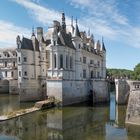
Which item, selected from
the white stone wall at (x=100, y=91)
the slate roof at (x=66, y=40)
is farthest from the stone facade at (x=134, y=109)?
the white stone wall at (x=100, y=91)

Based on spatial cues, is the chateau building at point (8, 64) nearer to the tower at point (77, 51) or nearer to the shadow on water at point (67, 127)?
the tower at point (77, 51)

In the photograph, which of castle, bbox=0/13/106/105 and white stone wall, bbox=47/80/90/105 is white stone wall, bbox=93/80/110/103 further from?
white stone wall, bbox=47/80/90/105

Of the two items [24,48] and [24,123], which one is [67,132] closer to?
[24,123]

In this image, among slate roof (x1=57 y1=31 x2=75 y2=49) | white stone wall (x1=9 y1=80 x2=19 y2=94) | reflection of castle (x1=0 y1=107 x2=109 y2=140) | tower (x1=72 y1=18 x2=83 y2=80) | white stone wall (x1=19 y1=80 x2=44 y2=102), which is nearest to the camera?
reflection of castle (x1=0 y1=107 x2=109 y2=140)

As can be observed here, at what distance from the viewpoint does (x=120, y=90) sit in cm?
4619

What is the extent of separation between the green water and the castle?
8.54 meters

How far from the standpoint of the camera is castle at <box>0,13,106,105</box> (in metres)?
44.6

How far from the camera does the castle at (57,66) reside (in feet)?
146

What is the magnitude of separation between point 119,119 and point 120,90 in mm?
13705

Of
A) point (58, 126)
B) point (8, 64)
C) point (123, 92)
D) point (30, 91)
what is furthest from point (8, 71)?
point (58, 126)

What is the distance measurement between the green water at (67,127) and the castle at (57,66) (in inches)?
336

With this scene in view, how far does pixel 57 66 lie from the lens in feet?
146

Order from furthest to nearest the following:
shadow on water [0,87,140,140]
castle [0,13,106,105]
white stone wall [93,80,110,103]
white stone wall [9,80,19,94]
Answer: white stone wall [9,80,19,94], white stone wall [93,80,110,103], castle [0,13,106,105], shadow on water [0,87,140,140]

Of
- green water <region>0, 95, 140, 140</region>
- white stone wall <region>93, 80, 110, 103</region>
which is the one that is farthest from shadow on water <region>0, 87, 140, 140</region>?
white stone wall <region>93, 80, 110, 103</region>
